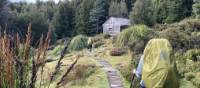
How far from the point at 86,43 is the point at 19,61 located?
21.8 metres

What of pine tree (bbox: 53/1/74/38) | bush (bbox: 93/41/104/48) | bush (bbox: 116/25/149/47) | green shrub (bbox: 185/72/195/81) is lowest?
pine tree (bbox: 53/1/74/38)

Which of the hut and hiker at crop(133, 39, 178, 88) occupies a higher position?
hiker at crop(133, 39, 178, 88)

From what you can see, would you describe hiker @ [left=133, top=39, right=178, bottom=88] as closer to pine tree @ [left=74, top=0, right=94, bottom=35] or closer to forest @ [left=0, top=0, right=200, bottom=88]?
forest @ [left=0, top=0, right=200, bottom=88]

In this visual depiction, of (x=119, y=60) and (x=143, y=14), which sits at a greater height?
(x=119, y=60)

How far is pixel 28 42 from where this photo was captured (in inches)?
84.2

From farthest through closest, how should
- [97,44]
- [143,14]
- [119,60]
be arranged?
[143,14], [97,44], [119,60]

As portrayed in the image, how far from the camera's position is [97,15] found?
1575 inches

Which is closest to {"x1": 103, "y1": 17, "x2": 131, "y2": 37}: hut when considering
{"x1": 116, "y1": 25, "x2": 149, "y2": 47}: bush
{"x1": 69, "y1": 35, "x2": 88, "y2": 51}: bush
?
{"x1": 69, "y1": 35, "x2": 88, "y2": 51}: bush

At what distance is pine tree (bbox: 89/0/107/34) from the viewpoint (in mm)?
38844

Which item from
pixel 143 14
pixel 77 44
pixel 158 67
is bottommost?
pixel 77 44

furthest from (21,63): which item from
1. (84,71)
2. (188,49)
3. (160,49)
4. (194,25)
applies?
(194,25)

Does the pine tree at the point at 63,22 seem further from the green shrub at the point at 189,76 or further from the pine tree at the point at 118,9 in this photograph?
the green shrub at the point at 189,76

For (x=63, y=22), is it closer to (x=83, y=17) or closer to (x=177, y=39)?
(x=83, y=17)

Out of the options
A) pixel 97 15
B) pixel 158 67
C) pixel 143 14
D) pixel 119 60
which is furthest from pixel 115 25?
pixel 158 67
